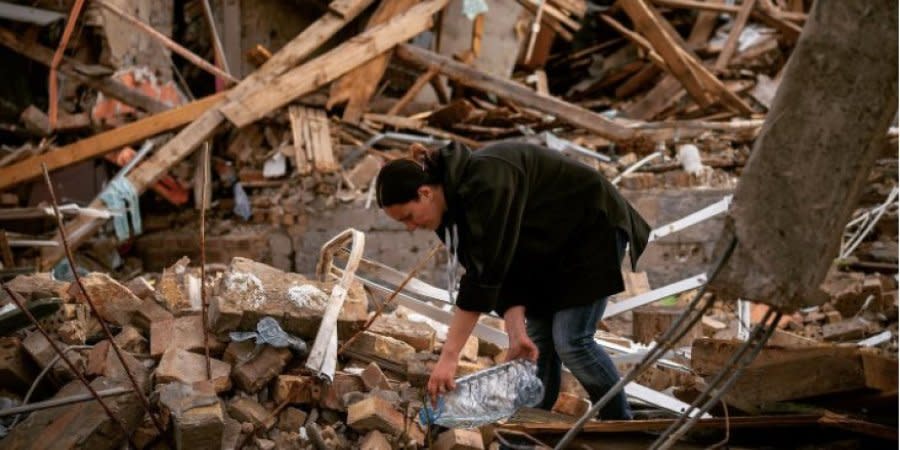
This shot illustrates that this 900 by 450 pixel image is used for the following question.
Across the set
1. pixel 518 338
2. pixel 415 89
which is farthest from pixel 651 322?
pixel 415 89

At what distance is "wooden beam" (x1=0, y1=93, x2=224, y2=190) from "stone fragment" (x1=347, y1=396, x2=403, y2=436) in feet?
15.5

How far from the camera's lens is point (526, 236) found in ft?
8.45

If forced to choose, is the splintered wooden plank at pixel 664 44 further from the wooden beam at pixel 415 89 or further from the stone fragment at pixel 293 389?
the stone fragment at pixel 293 389

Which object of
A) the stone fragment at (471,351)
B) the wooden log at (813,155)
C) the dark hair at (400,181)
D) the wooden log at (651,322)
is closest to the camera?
the wooden log at (813,155)

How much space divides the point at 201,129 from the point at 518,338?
4.97m

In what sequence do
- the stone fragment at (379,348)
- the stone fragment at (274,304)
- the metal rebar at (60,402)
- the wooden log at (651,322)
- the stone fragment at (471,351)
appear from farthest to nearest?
the wooden log at (651,322), the stone fragment at (471,351), the stone fragment at (379,348), the stone fragment at (274,304), the metal rebar at (60,402)

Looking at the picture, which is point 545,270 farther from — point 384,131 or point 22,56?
point 22,56

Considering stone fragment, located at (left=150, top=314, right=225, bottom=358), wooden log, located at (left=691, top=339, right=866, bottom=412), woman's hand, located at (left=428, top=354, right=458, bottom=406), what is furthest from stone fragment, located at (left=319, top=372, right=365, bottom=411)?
wooden log, located at (left=691, top=339, right=866, bottom=412)

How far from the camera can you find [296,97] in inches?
278

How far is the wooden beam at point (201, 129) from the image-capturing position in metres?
6.30

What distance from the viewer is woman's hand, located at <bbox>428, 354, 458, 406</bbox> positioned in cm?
246

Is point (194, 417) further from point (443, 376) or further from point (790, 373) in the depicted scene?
point (790, 373)

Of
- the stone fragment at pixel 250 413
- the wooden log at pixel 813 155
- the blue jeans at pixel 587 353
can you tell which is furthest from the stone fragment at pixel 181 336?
the wooden log at pixel 813 155

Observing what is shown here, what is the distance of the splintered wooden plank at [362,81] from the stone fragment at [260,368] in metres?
4.78
